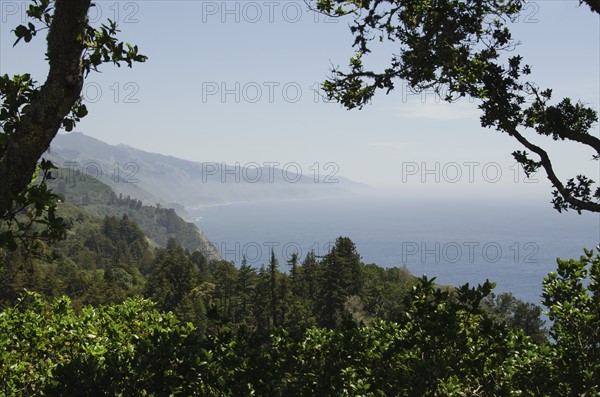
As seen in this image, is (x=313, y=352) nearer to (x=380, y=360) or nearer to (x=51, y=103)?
(x=380, y=360)

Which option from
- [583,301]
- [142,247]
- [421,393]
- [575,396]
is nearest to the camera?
[421,393]

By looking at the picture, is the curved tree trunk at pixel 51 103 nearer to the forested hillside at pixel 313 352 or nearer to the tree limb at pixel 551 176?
the forested hillside at pixel 313 352

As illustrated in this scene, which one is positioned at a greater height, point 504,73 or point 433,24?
point 433,24

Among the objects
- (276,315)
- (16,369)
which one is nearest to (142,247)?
(276,315)

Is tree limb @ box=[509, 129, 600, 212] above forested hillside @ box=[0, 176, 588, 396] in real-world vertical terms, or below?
above

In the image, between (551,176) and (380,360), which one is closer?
(380,360)

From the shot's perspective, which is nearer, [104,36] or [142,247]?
[104,36]

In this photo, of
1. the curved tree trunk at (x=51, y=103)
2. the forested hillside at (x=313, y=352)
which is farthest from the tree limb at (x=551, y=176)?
the curved tree trunk at (x=51, y=103)

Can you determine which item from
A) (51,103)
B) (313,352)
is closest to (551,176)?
(313,352)

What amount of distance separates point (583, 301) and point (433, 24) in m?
5.79

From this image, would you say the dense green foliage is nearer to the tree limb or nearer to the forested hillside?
the forested hillside

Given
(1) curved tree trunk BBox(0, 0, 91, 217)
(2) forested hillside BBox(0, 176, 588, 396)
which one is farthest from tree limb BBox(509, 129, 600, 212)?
(1) curved tree trunk BBox(0, 0, 91, 217)

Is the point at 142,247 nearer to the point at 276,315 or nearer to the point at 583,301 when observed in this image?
the point at 276,315

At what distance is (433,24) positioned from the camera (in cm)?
875
